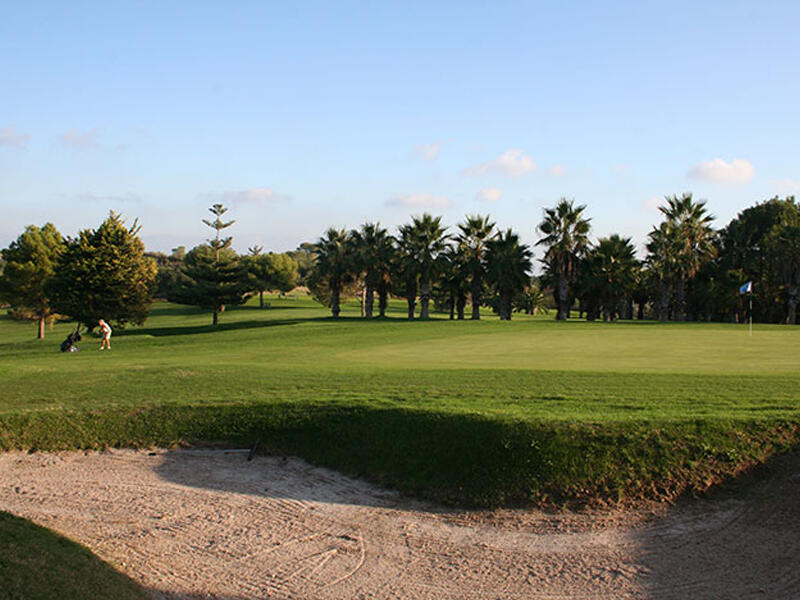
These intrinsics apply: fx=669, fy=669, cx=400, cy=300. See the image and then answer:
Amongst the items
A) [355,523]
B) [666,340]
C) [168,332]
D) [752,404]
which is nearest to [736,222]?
[666,340]

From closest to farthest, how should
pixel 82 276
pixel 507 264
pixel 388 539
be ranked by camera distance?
pixel 388 539 < pixel 82 276 < pixel 507 264

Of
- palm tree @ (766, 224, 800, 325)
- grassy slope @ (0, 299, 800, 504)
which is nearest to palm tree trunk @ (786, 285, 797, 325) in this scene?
palm tree @ (766, 224, 800, 325)

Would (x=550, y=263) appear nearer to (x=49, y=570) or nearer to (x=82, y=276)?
(x=82, y=276)

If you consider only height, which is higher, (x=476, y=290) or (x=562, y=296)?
(x=476, y=290)

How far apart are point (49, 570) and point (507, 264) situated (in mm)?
54466

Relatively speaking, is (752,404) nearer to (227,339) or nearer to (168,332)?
(227,339)

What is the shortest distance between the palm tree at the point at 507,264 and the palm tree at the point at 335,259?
41.8 feet

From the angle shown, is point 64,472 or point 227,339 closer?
point 64,472

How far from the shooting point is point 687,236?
62.8 m

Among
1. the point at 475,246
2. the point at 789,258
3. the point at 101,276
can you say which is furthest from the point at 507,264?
the point at 101,276

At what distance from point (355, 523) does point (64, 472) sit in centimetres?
557

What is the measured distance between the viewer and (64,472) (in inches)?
456

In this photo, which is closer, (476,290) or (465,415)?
(465,415)

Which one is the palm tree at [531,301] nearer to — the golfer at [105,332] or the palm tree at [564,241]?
the palm tree at [564,241]
